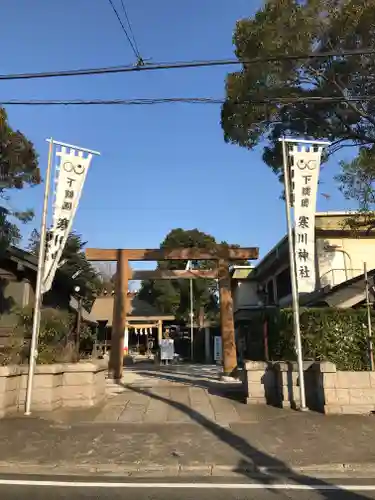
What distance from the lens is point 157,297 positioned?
4378 cm

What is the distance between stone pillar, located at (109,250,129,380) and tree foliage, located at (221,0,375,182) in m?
6.46

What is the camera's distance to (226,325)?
16422 millimetres

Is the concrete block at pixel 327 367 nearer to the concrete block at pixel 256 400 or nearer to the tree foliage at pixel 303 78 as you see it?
the concrete block at pixel 256 400

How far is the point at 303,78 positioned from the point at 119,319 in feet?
33.4

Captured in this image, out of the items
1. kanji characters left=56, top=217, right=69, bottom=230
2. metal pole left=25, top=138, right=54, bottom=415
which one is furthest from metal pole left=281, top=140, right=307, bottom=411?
metal pole left=25, top=138, right=54, bottom=415

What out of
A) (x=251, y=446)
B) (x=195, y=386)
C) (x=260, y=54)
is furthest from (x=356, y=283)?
(x=251, y=446)

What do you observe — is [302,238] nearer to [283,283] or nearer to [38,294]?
[38,294]

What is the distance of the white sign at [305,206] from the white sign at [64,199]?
5207 mm

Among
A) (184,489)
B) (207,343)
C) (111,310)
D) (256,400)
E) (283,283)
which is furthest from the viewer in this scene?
(207,343)

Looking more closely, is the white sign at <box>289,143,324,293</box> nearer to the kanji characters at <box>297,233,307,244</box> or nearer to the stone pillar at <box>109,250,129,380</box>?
the kanji characters at <box>297,233,307,244</box>

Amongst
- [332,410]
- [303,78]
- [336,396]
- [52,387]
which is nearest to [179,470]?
[332,410]

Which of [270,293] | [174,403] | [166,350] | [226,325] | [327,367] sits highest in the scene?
[270,293]

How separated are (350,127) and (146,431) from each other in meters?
9.70

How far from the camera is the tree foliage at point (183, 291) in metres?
42.0
